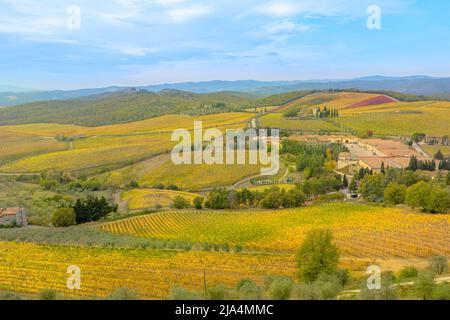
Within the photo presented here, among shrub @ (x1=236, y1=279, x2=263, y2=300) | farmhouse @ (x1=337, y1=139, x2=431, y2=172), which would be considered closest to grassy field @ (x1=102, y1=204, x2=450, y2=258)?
shrub @ (x1=236, y1=279, x2=263, y2=300)

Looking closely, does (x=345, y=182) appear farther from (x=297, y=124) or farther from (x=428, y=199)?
(x=297, y=124)

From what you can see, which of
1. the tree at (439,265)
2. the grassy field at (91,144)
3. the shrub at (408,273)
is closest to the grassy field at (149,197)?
the grassy field at (91,144)

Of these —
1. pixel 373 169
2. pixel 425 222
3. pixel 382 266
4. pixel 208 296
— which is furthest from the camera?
pixel 373 169

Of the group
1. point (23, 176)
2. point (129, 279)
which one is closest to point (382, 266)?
point (129, 279)

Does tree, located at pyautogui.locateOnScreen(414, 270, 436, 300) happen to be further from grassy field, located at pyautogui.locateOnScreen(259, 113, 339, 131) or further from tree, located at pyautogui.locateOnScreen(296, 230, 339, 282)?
grassy field, located at pyautogui.locateOnScreen(259, 113, 339, 131)

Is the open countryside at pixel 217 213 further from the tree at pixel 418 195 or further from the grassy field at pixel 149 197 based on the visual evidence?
the grassy field at pixel 149 197
